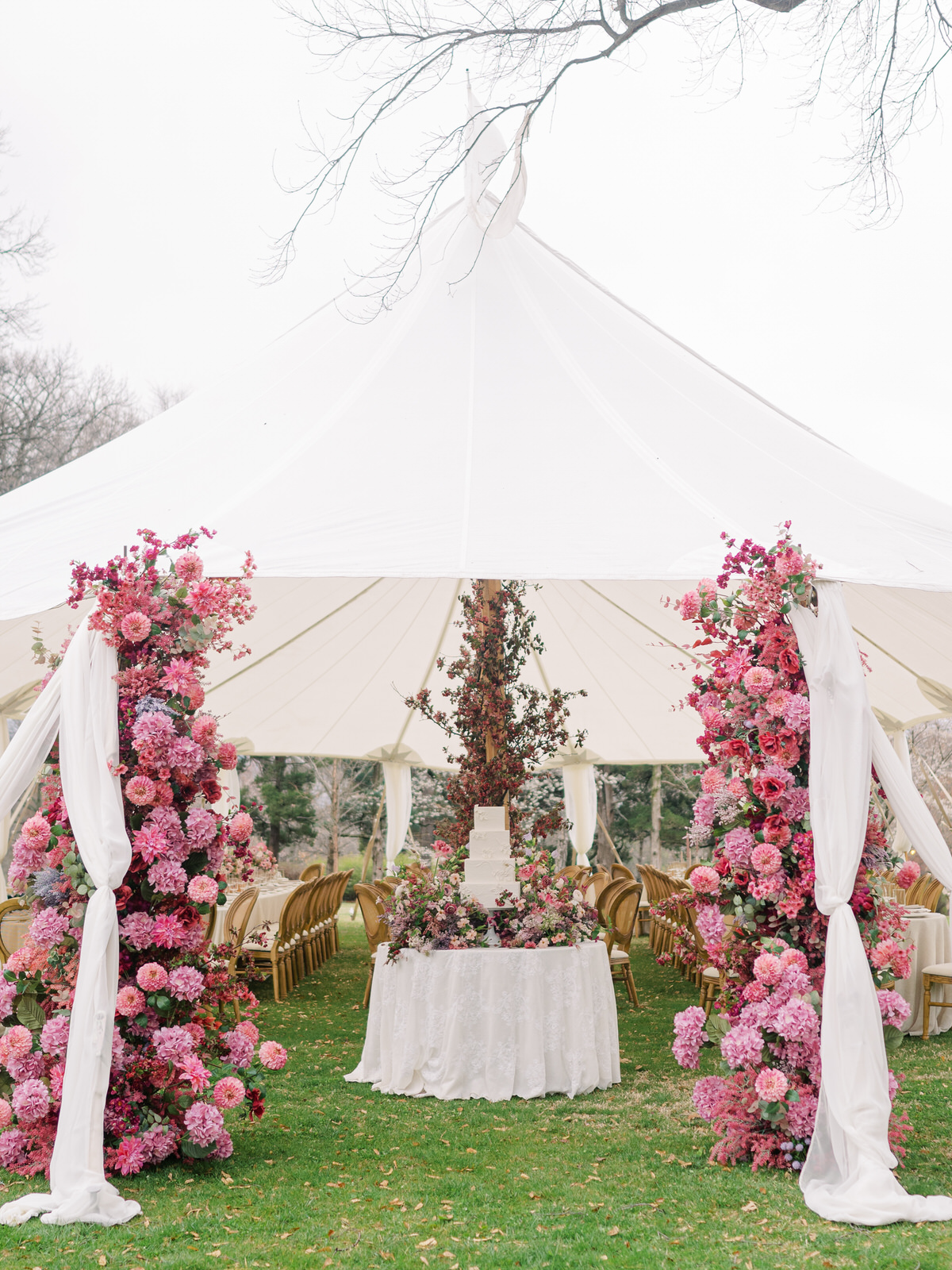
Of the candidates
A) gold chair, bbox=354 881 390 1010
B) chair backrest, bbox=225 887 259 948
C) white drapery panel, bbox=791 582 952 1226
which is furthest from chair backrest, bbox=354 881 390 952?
white drapery panel, bbox=791 582 952 1226

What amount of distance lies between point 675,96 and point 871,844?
4400 mm

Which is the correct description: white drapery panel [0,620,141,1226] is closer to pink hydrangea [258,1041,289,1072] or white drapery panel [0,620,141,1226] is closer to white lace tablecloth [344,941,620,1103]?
pink hydrangea [258,1041,289,1072]

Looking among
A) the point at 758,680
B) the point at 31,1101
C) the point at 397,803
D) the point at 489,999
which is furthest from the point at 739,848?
the point at 397,803

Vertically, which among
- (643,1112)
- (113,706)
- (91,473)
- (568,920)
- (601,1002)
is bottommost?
(643,1112)

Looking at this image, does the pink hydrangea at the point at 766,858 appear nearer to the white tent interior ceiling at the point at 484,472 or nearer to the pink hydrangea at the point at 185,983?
the white tent interior ceiling at the point at 484,472

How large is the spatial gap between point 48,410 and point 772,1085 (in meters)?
18.0

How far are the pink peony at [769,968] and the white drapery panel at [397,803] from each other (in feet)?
30.7

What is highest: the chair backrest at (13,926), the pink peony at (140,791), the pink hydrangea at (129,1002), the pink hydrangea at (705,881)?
the pink peony at (140,791)

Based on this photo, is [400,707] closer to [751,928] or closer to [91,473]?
[91,473]

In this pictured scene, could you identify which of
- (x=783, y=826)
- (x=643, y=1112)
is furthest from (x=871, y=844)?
(x=643, y=1112)

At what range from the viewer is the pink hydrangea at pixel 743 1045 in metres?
4.26

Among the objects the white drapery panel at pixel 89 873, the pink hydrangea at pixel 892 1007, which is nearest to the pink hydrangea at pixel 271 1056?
the white drapery panel at pixel 89 873

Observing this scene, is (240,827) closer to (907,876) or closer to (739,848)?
(739,848)

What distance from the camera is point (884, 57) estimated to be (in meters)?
5.77
